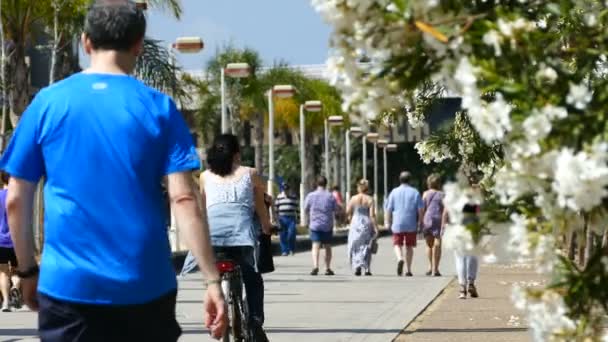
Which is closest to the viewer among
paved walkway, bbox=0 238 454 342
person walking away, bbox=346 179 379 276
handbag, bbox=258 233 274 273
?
handbag, bbox=258 233 274 273

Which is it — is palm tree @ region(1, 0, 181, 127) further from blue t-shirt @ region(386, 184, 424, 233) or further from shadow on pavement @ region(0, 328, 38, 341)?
shadow on pavement @ region(0, 328, 38, 341)

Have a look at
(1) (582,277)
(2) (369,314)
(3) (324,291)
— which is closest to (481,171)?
(2) (369,314)

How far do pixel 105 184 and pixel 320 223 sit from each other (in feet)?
71.6

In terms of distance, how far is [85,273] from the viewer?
17.3 ft

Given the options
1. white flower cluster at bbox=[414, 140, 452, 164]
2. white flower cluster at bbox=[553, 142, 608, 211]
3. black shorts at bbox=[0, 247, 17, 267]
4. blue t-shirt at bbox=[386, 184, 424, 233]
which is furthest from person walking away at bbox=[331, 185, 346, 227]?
white flower cluster at bbox=[553, 142, 608, 211]

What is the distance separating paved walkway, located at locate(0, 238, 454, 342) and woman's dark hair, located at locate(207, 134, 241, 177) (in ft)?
9.02

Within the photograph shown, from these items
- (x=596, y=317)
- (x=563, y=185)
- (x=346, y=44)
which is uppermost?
(x=346, y=44)

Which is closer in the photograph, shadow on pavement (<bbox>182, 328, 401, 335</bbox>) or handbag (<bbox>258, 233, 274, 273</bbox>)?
handbag (<bbox>258, 233, 274, 273</bbox>)

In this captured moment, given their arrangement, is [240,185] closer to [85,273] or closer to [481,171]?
[481,171]

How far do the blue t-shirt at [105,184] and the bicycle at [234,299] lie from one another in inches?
223

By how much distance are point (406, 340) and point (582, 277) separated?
353 inches

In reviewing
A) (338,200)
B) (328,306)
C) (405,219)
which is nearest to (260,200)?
(328,306)

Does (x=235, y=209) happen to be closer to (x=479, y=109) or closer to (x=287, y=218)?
(x=479, y=109)

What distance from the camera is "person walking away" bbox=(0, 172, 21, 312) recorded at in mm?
17109
